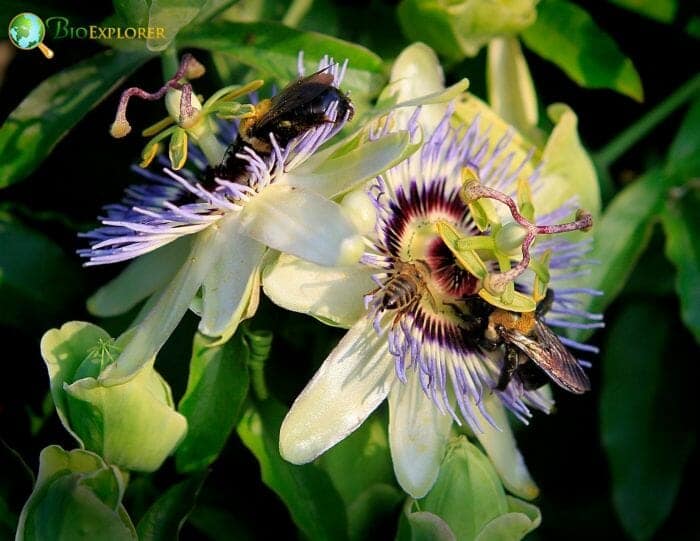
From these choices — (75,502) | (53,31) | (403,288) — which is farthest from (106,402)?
(53,31)

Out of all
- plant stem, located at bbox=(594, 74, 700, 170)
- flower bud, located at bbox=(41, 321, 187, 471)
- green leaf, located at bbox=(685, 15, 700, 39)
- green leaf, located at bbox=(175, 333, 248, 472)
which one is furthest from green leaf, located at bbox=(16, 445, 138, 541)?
green leaf, located at bbox=(685, 15, 700, 39)

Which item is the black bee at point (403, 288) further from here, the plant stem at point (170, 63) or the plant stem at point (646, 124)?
the plant stem at point (646, 124)

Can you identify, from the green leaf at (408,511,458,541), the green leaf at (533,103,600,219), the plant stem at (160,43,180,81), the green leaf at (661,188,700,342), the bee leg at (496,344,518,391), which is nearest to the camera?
the green leaf at (408,511,458,541)

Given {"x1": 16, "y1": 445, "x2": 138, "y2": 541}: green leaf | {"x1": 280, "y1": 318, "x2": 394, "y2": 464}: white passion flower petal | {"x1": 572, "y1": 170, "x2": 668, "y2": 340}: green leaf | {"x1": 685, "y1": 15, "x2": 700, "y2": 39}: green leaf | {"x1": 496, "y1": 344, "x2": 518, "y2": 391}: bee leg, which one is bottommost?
{"x1": 572, "y1": 170, "x2": 668, "y2": 340}: green leaf

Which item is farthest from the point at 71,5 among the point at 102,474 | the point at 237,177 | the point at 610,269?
the point at 610,269

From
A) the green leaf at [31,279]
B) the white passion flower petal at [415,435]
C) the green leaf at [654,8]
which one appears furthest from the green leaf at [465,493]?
the green leaf at [654,8]

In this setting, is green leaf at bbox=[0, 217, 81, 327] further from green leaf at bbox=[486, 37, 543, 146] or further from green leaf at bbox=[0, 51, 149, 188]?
green leaf at bbox=[486, 37, 543, 146]

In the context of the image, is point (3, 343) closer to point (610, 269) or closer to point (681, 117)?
point (610, 269)
